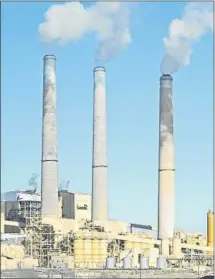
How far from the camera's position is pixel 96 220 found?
945 inches

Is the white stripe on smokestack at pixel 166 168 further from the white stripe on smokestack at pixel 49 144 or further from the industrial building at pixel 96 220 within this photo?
the white stripe on smokestack at pixel 49 144

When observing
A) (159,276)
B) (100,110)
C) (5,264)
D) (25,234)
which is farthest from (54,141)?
(5,264)

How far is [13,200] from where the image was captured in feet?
78.5

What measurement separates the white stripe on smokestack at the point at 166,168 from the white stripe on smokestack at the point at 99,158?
6.13 ft

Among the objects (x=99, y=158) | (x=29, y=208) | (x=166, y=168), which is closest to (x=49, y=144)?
(x=99, y=158)

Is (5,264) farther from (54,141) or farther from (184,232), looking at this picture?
(184,232)

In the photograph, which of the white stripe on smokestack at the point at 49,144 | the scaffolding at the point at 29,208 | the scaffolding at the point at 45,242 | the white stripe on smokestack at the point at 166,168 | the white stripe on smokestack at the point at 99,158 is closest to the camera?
the scaffolding at the point at 45,242

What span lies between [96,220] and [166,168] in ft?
9.50

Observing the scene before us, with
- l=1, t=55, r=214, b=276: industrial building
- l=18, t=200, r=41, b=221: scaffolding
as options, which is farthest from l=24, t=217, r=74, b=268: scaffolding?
l=18, t=200, r=41, b=221: scaffolding

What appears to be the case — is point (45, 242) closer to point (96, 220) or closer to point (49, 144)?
point (96, 220)

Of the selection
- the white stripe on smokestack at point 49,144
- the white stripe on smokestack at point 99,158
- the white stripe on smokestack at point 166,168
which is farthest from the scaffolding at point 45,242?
the white stripe on smokestack at point 166,168

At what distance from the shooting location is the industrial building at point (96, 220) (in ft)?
70.8

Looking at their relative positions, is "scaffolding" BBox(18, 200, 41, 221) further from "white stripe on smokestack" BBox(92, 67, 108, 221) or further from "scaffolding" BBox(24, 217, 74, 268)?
"white stripe on smokestack" BBox(92, 67, 108, 221)

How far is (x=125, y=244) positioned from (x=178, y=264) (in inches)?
87.6
